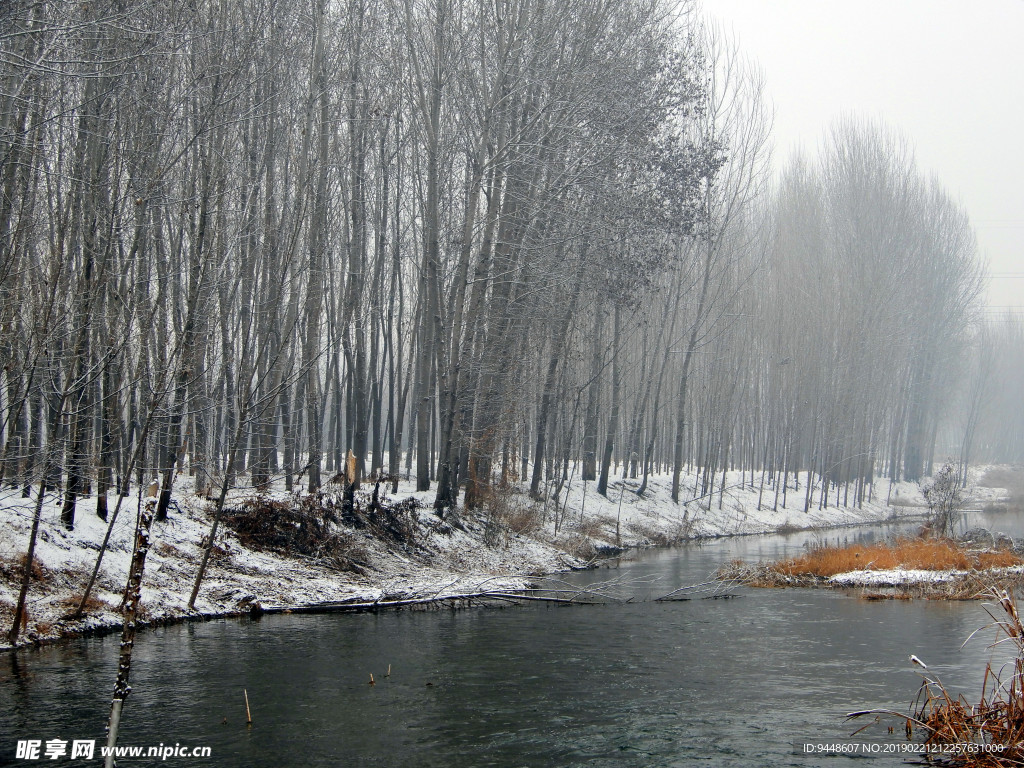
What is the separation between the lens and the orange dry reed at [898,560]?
18828 millimetres

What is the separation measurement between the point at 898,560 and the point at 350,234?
52.9ft

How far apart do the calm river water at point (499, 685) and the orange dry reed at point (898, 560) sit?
4821 mm

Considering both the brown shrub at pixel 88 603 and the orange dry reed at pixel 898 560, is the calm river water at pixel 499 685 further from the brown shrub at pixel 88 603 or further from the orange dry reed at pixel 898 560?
the orange dry reed at pixel 898 560

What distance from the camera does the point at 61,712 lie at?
7.84 metres

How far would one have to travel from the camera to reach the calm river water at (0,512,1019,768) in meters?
7.42

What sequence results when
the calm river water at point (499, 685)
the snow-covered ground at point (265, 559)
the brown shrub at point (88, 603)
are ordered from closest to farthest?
the calm river water at point (499, 685), the brown shrub at point (88, 603), the snow-covered ground at point (265, 559)

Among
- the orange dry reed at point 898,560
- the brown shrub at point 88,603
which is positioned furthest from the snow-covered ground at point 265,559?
the orange dry reed at point 898,560

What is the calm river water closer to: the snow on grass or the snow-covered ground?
the snow-covered ground

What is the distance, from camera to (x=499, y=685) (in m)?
9.43

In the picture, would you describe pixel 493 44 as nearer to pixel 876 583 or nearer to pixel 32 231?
pixel 32 231

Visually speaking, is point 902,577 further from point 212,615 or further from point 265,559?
point 212,615

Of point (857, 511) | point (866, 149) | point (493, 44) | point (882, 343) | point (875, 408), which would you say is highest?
point (866, 149)

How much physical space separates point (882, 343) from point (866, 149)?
1046 cm

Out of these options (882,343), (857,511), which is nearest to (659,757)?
(857,511)
